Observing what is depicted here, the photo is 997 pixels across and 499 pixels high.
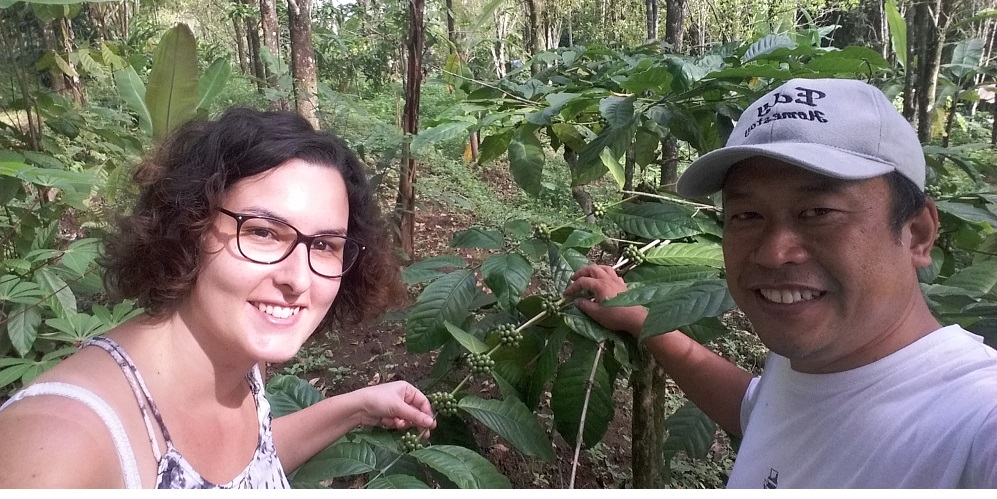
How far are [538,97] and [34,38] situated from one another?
2826 millimetres

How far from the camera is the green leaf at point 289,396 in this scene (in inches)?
42.5

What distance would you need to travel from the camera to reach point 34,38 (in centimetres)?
278

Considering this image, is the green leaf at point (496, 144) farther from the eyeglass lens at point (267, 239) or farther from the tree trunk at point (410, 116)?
the eyeglass lens at point (267, 239)

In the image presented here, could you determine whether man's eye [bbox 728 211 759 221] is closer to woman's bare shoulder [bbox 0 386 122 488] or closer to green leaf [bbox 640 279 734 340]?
green leaf [bbox 640 279 734 340]

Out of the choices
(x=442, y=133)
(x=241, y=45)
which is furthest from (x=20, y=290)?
(x=241, y=45)

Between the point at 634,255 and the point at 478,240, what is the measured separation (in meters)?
0.36

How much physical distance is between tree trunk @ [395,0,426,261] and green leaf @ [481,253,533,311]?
1.48 metres

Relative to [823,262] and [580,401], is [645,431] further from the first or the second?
[823,262]

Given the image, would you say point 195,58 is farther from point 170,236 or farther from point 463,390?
point 463,390

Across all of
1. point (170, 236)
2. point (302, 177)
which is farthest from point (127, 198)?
point (302, 177)

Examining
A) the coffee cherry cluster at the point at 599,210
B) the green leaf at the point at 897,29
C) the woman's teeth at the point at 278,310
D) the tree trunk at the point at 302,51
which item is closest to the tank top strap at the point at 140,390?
the woman's teeth at the point at 278,310

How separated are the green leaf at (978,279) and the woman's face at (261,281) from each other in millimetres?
1009

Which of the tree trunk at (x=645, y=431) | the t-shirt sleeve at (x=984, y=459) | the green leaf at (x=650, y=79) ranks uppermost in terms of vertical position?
the green leaf at (x=650, y=79)

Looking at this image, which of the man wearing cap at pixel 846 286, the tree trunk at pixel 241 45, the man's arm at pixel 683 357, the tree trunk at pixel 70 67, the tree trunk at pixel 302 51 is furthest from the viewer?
the tree trunk at pixel 241 45
